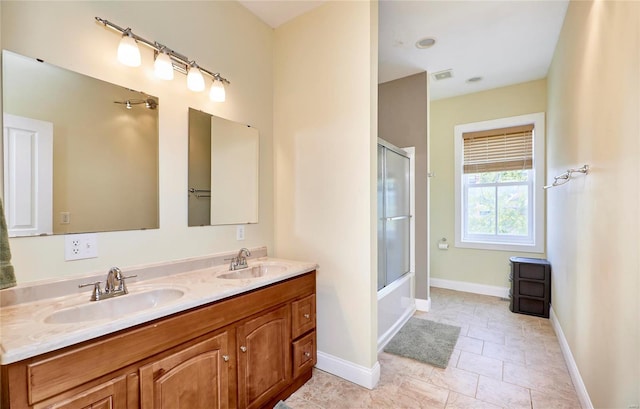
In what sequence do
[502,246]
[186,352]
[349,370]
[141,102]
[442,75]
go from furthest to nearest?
[502,246] → [442,75] → [349,370] → [141,102] → [186,352]

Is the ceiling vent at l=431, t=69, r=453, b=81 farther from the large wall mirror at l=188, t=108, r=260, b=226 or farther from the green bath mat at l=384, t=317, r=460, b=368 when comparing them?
the green bath mat at l=384, t=317, r=460, b=368

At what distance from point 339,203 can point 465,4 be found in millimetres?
2010

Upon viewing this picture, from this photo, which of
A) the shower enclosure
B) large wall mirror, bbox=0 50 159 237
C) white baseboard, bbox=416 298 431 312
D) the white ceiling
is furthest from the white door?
white baseboard, bbox=416 298 431 312

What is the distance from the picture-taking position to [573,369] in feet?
6.88

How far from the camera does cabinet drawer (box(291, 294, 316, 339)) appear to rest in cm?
193

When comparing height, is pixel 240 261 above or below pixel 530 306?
above

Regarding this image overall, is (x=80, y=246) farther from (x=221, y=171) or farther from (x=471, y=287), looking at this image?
(x=471, y=287)

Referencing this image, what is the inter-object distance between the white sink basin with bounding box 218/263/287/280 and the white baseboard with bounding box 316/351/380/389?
0.80 metres

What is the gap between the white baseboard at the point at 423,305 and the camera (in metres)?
3.51

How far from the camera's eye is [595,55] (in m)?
1.73

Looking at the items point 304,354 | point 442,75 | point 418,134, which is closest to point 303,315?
point 304,354

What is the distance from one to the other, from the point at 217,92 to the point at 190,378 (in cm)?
177

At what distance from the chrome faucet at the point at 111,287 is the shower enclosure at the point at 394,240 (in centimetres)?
197

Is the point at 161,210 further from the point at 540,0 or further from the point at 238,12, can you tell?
the point at 540,0
